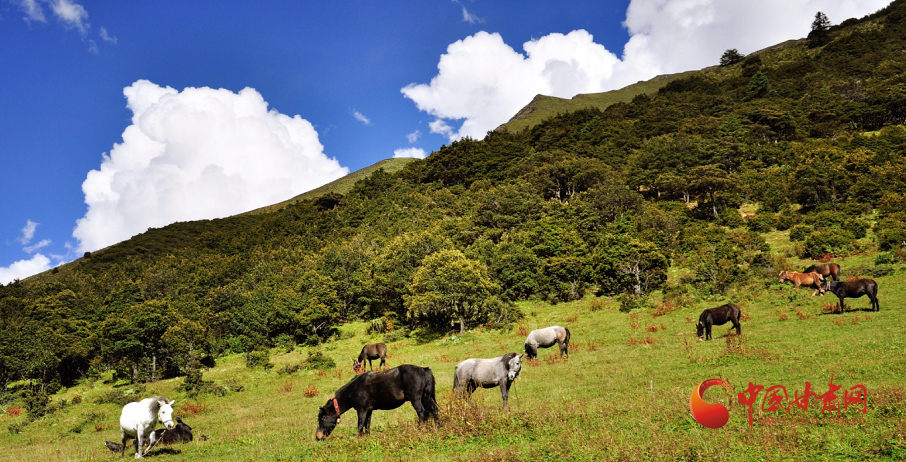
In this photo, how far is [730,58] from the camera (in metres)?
154

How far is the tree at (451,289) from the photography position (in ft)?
129

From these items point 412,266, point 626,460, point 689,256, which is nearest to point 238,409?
point 626,460

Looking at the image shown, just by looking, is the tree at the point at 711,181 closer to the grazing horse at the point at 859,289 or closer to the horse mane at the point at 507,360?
the grazing horse at the point at 859,289

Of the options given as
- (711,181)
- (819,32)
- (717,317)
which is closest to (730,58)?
(819,32)

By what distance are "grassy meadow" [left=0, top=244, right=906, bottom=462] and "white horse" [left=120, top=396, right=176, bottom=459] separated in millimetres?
659

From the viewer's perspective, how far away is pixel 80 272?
102 meters

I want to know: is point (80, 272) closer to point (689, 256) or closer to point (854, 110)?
point (689, 256)

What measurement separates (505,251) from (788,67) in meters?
118

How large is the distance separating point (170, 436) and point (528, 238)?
137 ft

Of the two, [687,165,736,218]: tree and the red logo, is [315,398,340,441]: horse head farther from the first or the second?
[687,165,736,218]: tree

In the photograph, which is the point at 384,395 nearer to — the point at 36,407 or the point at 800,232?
the point at 36,407

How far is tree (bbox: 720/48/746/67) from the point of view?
15288 cm

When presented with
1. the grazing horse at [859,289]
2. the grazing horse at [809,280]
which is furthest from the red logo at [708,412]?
the grazing horse at [809,280]

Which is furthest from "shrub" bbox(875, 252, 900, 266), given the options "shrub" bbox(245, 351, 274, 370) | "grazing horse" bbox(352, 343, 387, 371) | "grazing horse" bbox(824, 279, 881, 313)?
"shrub" bbox(245, 351, 274, 370)
